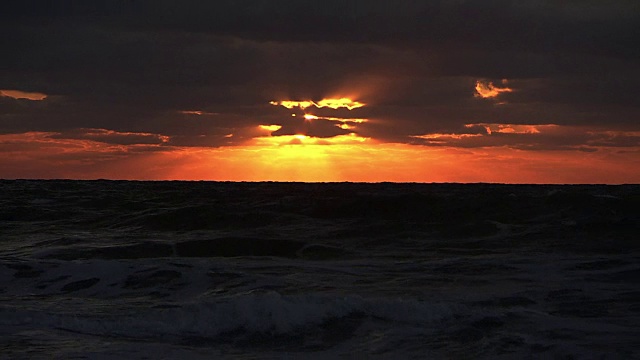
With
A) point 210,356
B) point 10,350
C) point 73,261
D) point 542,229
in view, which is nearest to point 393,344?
point 210,356

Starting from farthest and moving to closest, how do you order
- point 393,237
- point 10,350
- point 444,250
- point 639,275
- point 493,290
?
point 393,237, point 444,250, point 639,275, point 493,290, point 10,350

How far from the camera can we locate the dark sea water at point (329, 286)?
9.09 metres

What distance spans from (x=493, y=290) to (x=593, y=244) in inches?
289

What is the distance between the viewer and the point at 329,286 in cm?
1309

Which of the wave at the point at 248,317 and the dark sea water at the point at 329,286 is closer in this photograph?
the dark sea water at the point at 329,286

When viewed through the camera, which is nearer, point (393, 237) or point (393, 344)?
point (393, 344)

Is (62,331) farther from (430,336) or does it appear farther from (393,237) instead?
(393,237)

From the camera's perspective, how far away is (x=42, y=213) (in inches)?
1109

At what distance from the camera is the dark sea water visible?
29.8 feet

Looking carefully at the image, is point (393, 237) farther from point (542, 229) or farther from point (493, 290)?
point (493, 290)

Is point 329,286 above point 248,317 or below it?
above

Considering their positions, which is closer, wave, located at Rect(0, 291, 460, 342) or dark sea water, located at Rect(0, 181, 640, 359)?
dark sea water, located at Rect(0, 181, 640, 359)

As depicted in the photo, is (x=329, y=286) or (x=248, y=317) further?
(x=329, y=286)

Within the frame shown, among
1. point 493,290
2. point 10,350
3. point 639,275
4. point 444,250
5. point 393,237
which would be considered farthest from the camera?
point 393,237
